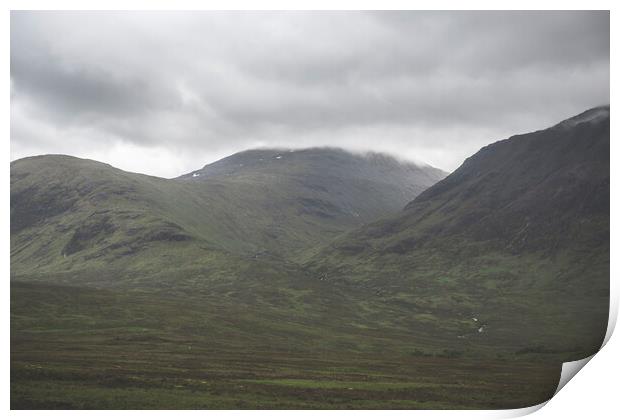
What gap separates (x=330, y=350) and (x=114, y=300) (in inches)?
3348

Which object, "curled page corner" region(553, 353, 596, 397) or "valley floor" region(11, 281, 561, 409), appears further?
"curled page corner" region(553, 353, 596, 397)

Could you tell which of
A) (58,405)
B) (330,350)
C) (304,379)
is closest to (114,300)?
(330,350)

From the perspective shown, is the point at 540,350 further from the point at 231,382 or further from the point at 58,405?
the point at 58,405

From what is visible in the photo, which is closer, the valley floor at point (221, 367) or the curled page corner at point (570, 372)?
the valley floor at point (221, 367)

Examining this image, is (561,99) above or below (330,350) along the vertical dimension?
above

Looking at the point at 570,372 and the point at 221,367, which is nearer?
the point at 570,372

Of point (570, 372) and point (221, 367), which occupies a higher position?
point (570, 372)

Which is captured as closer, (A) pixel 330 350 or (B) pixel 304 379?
(B) pixel 304 379
